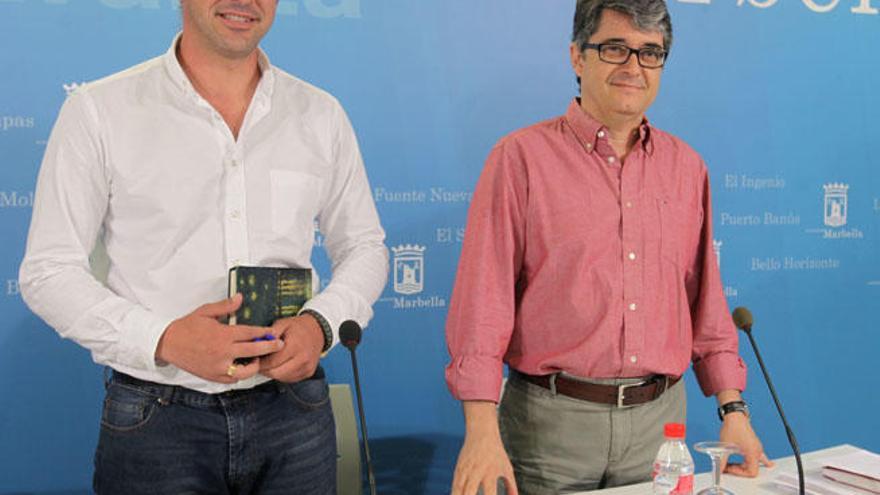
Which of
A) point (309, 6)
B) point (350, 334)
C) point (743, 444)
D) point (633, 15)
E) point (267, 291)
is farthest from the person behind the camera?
point (309, 6)

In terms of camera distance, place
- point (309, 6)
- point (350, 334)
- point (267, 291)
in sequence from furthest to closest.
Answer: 1. point (309, 6)
2. point (267, 291)
3. point (350, 334)

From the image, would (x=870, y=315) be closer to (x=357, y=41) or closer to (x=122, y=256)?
(x=357, y=41)

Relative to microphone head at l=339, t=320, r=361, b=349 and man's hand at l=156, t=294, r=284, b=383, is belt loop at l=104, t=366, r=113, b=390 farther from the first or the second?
microphone head at l=339, t=320, r=361, b=349

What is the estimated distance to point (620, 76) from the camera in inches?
74.9

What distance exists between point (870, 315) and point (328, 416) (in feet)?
8.57

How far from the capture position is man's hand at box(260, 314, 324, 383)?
1.49 meters

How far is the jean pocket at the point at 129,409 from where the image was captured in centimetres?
150

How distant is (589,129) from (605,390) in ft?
1.91

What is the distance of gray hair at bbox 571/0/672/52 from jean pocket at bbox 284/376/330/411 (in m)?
0.97

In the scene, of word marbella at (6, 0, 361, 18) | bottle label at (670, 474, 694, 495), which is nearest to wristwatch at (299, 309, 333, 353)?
bottle label at (670, 474, 694, 495)

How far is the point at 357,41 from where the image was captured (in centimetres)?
271

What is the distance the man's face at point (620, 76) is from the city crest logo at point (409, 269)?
1011 millimetres

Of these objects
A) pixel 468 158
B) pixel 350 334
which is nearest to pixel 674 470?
pixel 350 334

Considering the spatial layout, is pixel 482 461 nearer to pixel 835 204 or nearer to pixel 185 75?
pixel 185 75
